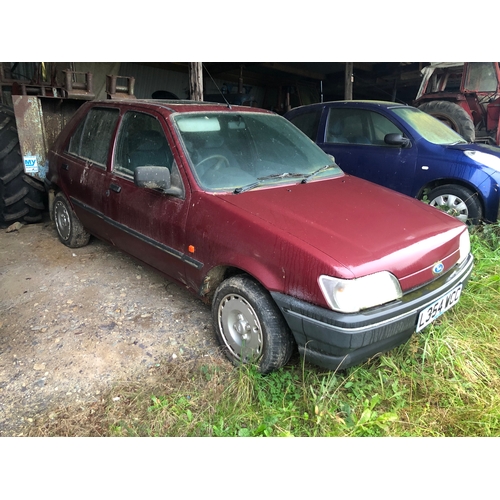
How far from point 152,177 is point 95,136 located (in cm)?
145

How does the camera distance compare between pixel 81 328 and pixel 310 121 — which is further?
pixel 310 121

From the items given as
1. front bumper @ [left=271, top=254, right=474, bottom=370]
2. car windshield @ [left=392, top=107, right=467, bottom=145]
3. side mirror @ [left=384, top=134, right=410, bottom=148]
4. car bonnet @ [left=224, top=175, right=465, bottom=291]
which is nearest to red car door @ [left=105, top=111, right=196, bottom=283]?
car bonnet @ [left=224, top=175, right=465, bottom=291]

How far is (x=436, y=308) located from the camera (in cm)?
233

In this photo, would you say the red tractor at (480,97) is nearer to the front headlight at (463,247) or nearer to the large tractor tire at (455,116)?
the large tractor tire at (455,116)

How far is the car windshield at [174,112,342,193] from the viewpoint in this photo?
2748mm

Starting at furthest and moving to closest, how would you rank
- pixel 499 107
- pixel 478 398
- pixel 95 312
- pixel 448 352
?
Result: pixel 499 107 < pixel 95 312 < pixel 448 352 < pixel 478 398

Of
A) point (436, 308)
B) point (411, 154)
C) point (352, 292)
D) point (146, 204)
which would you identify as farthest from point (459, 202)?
point (146, 204)

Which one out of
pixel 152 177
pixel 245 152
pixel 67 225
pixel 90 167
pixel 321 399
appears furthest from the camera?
pixel 67 225

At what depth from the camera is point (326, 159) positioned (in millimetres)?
3371

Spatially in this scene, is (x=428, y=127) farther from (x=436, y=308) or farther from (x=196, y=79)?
(x=436, y=308)

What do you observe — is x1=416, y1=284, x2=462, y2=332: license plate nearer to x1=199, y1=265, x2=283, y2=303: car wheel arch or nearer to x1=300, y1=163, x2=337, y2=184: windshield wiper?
x1=199, y1=265, x2=283, y2=303: car wheel arch

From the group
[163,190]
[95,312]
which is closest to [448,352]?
[163,190]

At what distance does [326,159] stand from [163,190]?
4.71 ft

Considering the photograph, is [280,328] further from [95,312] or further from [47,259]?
[47,259]
